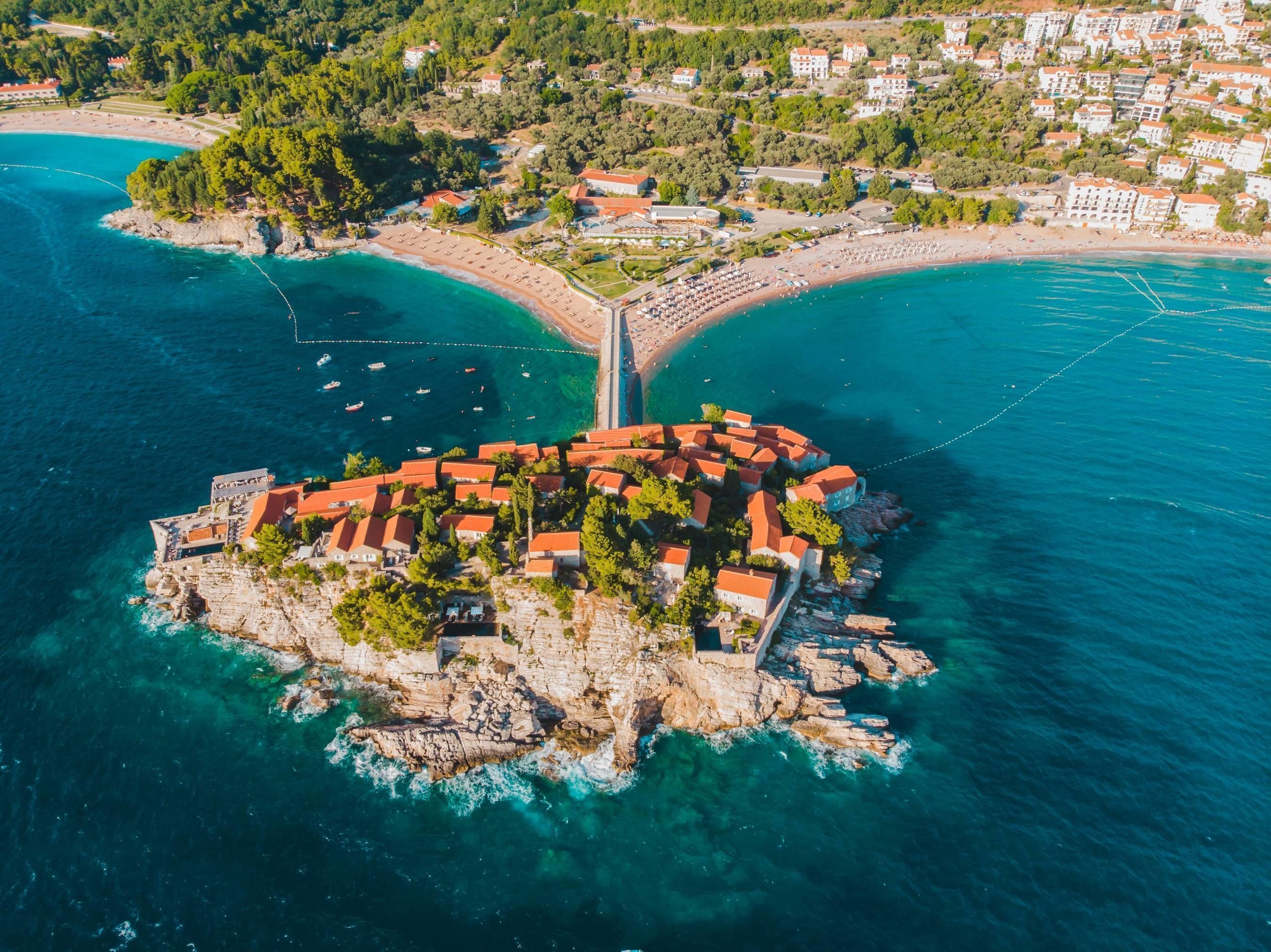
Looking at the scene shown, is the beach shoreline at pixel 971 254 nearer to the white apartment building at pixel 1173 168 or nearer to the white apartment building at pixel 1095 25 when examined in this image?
the white apartment building at pixel 1173 168

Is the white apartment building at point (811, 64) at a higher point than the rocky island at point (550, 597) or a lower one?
higher

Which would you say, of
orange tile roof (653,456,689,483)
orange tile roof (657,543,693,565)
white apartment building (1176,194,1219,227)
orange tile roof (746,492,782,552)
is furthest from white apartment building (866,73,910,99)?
orange tile roof (657,543,693,565)

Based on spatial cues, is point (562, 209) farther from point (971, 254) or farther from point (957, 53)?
point (957, 53)

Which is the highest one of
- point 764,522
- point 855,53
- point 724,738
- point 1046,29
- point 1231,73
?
point 1046,29

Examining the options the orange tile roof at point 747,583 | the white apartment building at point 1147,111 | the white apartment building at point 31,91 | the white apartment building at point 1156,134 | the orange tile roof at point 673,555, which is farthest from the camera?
the white apartment building at point 31,91

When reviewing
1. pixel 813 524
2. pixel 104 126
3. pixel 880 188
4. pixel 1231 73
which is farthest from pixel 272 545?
pixel 1231 73

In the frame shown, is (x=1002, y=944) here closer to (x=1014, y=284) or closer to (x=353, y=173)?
(x=1014, y=284)

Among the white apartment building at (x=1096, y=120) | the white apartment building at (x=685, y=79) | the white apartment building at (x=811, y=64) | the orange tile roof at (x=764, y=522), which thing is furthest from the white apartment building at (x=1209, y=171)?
the orange tile roof at (x=764, y=522)
